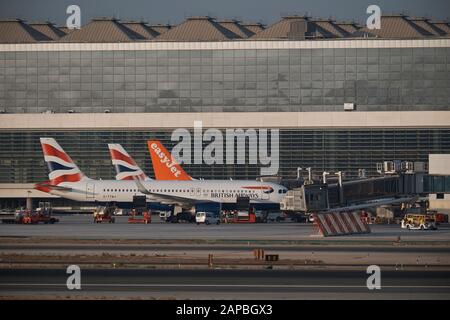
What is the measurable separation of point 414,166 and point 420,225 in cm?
3260

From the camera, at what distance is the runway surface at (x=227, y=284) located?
47531mm

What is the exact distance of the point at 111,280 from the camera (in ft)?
174

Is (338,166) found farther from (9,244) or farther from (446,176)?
(9,244)

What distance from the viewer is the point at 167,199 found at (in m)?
124

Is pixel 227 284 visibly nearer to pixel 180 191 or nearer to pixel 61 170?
pixel 180 191

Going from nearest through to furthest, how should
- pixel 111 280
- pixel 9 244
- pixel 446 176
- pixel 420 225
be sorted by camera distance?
pixel 111 280
pixel 9 244
pixel 420 225
pixel 446 176

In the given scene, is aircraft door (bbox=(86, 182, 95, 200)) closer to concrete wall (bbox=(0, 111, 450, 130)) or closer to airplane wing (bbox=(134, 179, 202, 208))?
airplane wing (bbox=(134, 179, 202, 208))

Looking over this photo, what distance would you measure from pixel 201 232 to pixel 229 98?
69027 mm

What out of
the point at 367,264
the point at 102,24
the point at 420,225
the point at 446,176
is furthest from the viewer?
the point at 102,24

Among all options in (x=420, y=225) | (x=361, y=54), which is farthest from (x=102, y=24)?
(x=420, y=225)

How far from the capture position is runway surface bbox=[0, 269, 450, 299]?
156 ft

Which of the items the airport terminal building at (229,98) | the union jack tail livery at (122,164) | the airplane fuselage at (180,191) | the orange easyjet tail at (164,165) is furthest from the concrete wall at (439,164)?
the union jack tail livery at (122,164)

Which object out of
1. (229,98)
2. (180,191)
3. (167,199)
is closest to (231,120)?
(229,98)

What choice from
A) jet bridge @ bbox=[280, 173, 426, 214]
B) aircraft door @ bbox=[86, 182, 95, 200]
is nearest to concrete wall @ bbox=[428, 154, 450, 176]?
jet bridge @ bbox=[280, 173, 426, 214]
